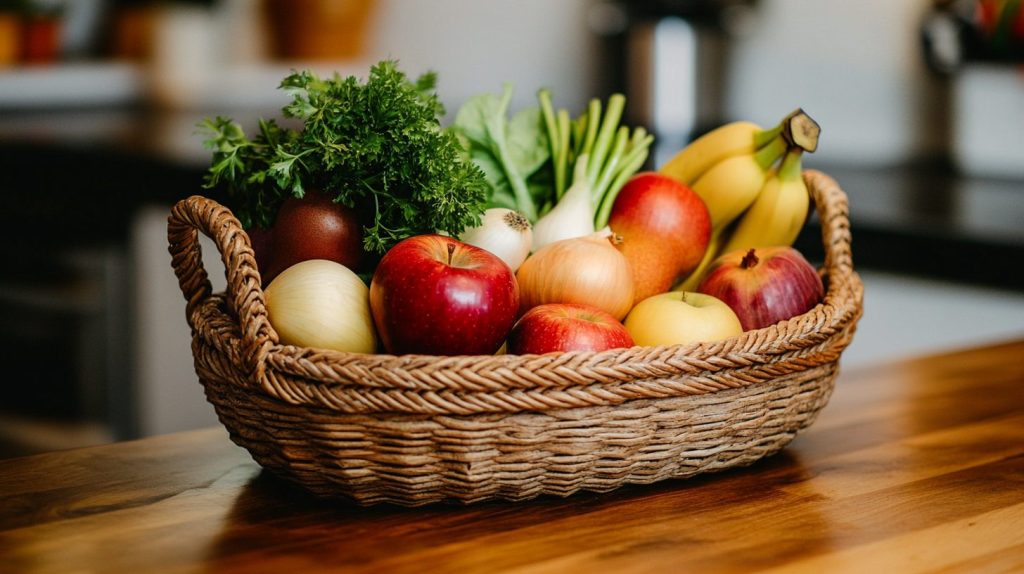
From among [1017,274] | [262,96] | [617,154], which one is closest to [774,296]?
[617,154]

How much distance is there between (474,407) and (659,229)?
0.32 metres

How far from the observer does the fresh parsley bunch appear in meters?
0.85

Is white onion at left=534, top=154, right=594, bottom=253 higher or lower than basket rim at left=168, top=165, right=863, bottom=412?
higher

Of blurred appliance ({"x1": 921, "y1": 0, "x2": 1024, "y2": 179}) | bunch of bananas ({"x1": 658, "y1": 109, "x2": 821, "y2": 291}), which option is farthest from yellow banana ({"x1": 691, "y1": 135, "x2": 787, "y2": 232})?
blurred appliance ({"x1": 921, "y1": 0, "x2": 1024, "y2": 179})

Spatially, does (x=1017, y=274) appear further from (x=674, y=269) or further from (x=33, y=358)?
(x=33, y=358)

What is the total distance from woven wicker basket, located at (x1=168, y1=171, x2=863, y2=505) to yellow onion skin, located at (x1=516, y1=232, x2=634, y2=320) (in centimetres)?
12

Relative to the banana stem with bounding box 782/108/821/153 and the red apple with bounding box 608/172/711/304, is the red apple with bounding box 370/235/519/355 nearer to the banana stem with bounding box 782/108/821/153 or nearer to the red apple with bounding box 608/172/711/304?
the red apple with bounding box 608/172/711/304

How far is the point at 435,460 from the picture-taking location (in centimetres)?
76

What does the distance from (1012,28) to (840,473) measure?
165 cm

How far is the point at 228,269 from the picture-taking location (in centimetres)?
79

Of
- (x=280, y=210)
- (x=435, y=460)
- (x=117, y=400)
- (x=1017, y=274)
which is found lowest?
(x=117, y=400)

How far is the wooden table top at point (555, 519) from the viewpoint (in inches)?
27.5

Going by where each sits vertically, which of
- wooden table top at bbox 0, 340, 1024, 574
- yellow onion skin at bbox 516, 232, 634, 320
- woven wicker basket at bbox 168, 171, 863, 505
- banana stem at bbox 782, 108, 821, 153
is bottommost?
wooden table top at bbox 0, 340, 1024, 574

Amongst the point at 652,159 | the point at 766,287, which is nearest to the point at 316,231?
the point at 766,287
